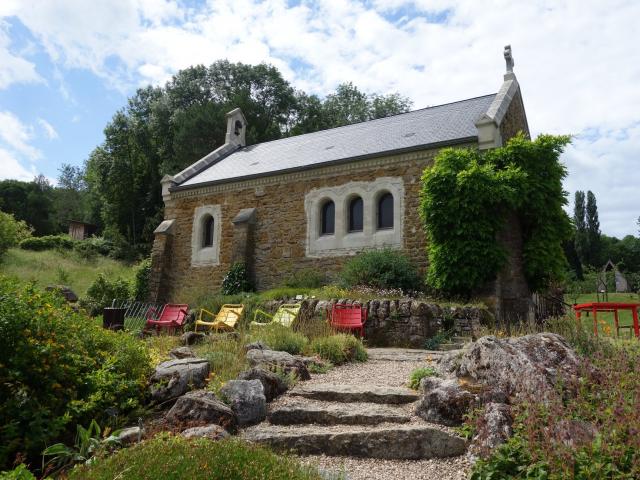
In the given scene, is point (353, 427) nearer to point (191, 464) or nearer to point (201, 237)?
point (191, 464)

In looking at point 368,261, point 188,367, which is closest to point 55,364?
point 188,367

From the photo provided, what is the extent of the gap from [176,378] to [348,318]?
4772 mm

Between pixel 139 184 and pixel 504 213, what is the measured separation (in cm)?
2730

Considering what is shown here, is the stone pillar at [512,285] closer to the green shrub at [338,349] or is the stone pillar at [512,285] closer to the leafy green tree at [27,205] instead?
the green shrub at [338,349]

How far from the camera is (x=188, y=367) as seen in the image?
18.5ft

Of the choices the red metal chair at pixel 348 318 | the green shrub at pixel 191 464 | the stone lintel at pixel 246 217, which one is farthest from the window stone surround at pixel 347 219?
the green shrub at pixel 191 464

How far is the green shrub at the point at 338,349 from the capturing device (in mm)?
7312

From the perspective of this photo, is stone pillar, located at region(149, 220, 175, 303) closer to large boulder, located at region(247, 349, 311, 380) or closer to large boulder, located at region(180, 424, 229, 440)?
large boulder, located at region(247, 349, 311, 380)

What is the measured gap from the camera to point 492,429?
388cm

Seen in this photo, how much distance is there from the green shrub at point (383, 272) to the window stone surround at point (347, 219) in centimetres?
98

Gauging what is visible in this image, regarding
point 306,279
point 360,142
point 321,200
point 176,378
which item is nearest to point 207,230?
point 321,200

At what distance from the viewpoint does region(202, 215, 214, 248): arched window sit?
18312 millimetres

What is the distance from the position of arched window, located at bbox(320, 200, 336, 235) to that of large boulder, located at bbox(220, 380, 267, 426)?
1061 centimetres

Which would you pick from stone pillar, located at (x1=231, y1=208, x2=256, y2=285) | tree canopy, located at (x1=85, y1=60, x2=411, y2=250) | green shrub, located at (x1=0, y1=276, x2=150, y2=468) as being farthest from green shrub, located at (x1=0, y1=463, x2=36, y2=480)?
tree canopy, located at (x1=85, y1=60, x2=411, y2=250)
